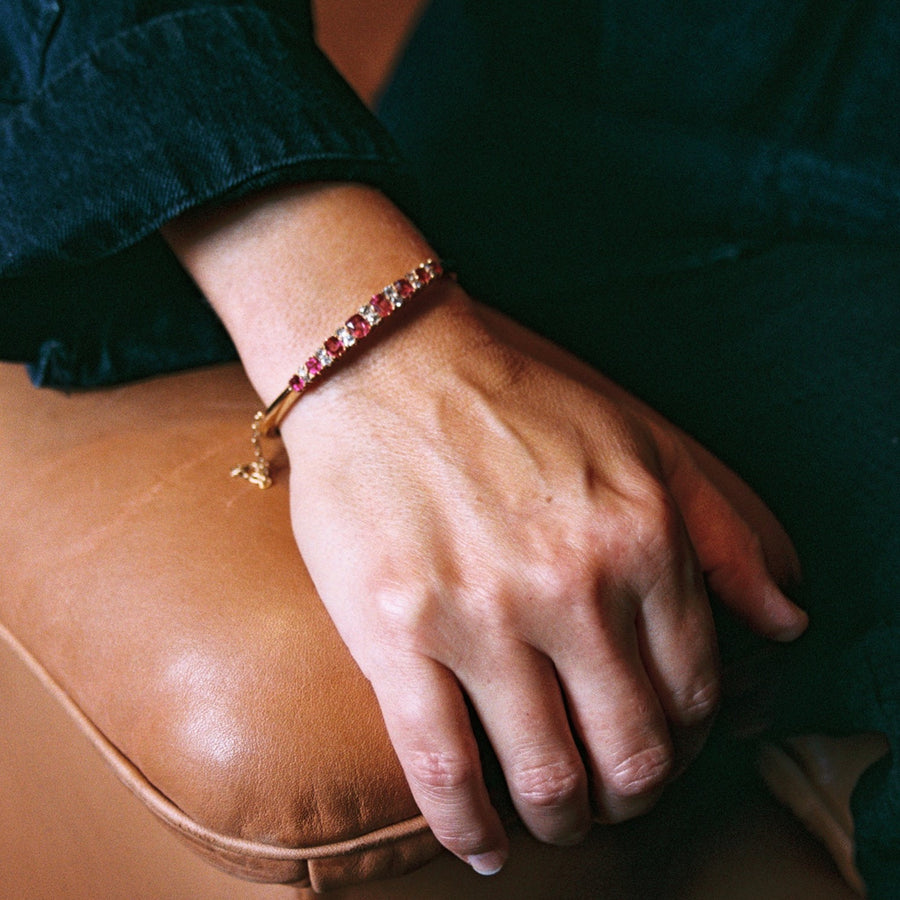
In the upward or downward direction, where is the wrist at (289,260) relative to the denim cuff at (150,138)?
downward

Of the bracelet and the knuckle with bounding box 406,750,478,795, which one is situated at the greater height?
the bracelet

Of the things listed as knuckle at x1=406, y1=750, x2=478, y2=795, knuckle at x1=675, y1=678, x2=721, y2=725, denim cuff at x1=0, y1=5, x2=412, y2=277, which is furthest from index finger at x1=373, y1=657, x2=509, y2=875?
denim cuff at x1=0, y1=5, x2=412, y2=277

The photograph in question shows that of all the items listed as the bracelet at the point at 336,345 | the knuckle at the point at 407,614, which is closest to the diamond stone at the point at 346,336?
the bracelet at the point at 336,345

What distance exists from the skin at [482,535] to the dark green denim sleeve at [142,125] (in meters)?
0.03

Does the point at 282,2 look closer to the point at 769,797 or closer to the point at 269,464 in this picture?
the point at 269,464

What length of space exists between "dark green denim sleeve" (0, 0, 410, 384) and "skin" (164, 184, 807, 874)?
3 cm

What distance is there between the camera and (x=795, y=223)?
2.08ft

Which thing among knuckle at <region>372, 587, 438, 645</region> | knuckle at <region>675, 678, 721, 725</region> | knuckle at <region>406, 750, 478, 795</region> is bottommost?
knuckle at <region>675, 678, 721, 725</region>

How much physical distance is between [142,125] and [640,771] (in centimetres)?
41

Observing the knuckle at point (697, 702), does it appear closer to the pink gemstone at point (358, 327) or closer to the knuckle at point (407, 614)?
the knuckle at point (407, 614)

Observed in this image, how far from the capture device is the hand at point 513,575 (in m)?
0.39

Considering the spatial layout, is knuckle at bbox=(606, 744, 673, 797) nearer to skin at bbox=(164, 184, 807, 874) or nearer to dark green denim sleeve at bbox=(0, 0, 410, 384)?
skin at bbox=(164, 184, 807, 874)

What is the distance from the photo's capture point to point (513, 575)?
39 centimetres

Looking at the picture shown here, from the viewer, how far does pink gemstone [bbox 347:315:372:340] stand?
0.45 m
